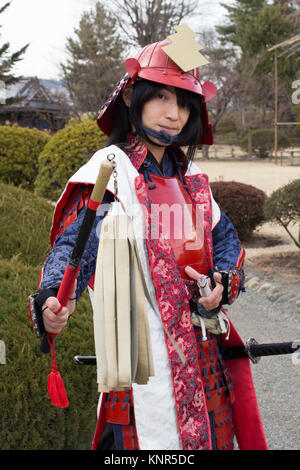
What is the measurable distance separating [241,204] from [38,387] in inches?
236

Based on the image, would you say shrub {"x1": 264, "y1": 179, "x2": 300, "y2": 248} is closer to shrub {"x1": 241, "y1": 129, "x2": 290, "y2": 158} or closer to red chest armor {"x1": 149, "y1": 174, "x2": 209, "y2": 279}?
red chest armor {"x1": 149, "y1": 174, "x2": 209, "y2": 279}

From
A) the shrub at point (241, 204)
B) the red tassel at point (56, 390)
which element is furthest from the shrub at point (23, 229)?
the shrub at point (241, 204)

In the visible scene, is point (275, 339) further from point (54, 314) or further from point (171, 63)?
point (54, 314)

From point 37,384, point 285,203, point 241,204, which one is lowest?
point 241,204

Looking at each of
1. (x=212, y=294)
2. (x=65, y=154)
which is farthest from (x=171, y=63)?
(x=65, y=154)

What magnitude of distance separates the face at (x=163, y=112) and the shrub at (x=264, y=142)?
884 inches

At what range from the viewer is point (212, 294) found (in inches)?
60.8

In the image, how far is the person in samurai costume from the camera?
1.49 metres

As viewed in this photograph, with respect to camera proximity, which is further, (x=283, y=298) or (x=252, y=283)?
(x=252, y=283)

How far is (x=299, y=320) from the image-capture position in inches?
198

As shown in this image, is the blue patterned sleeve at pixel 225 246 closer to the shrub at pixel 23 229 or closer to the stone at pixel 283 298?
the shrub at pixel 23 229

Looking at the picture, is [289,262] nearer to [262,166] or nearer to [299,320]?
[299,320]
